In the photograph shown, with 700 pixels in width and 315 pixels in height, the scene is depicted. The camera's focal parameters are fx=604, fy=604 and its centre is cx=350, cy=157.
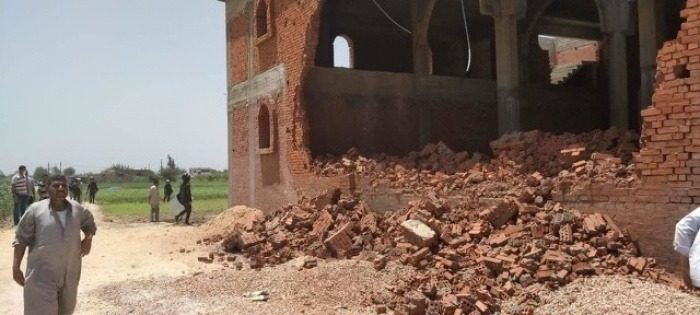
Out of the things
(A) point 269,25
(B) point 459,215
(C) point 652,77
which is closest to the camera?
(B) point 459,215

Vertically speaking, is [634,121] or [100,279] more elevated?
[634,121]

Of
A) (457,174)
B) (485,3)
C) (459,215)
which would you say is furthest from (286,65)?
(459,215)

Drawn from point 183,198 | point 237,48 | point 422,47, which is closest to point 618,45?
point 422,47

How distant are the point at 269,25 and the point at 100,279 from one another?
6903mm

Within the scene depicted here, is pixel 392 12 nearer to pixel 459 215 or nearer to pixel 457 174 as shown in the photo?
pixel 457 174

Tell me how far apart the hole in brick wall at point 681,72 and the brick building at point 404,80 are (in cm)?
317

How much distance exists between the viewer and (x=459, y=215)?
7949 millimetres

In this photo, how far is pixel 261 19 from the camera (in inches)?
567

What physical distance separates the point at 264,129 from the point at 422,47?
13.7 ft

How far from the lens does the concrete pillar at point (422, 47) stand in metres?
13.4

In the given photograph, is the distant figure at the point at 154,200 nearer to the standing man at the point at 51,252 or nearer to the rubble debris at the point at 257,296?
the rubble debris at the point at 257,296

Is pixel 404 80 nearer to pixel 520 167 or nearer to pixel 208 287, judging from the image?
pixel 520 167

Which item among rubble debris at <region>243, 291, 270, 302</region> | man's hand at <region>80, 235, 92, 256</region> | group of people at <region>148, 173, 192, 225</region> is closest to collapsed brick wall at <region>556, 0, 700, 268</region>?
rubble debris at <region>243, 291, 270, 302</region>

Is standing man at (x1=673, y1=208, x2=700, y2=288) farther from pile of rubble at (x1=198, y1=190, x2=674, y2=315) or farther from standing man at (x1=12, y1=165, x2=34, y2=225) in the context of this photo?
standing man at (x1=12, y1=165, x2=34, y2=225)
